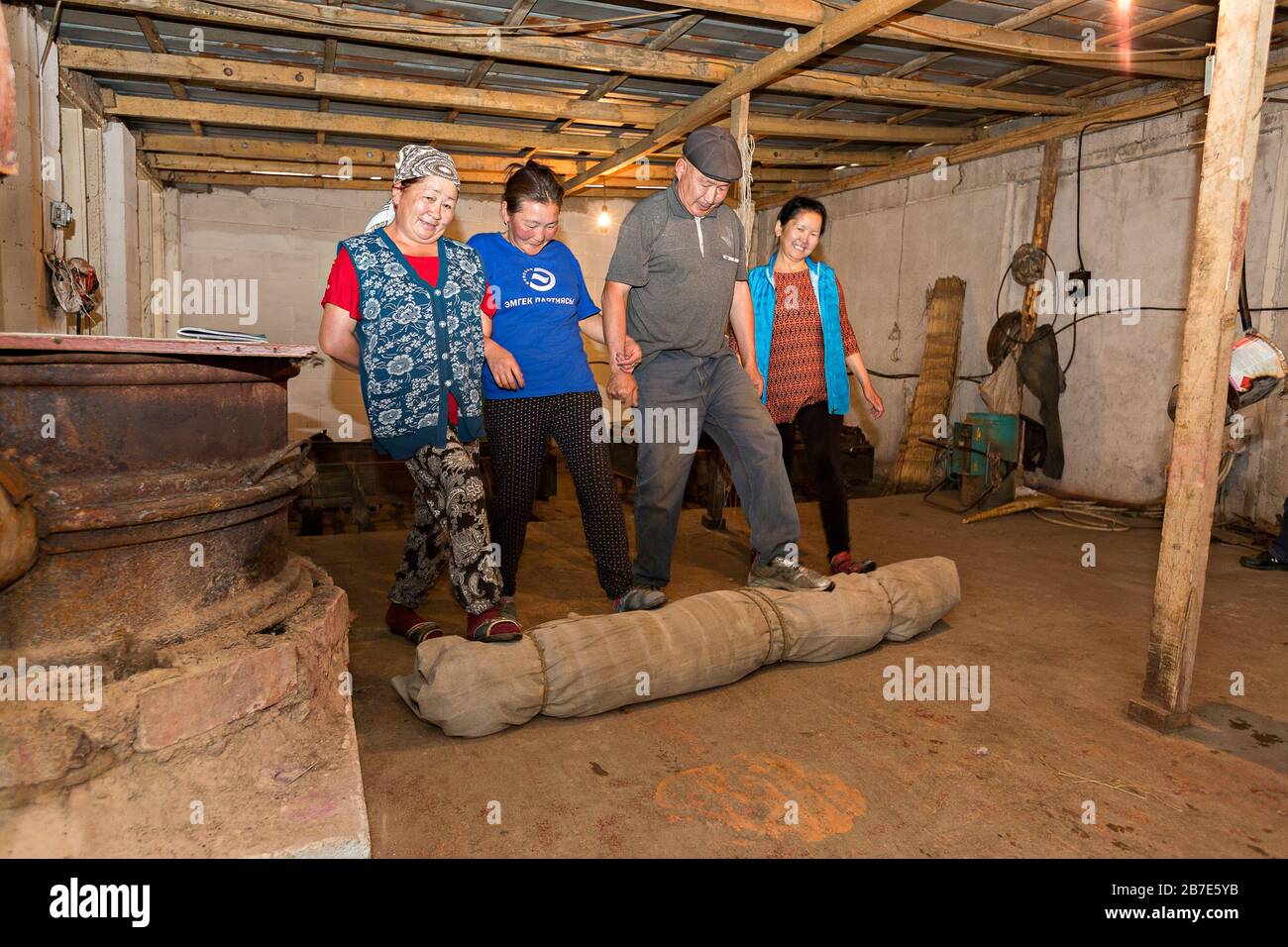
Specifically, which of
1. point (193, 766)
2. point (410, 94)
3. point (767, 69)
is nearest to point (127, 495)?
point (193, 766)

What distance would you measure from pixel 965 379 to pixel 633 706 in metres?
6.65

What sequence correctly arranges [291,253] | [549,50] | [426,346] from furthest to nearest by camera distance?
[291,253]
[549,50]
[426,346]

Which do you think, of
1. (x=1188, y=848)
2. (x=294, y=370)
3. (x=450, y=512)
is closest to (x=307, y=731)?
(x=450, y=512)

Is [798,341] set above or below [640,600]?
above

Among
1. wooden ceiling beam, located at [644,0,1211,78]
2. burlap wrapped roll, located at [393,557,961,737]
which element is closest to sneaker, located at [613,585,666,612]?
burlap wrapped roll, located at [393,557,961,737]

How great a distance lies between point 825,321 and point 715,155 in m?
1.21

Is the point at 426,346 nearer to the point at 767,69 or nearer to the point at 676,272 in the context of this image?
the point at 676,272

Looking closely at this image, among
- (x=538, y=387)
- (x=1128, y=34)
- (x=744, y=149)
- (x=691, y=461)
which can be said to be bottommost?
(x=691, y=461)

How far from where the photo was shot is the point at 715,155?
3.31 metres

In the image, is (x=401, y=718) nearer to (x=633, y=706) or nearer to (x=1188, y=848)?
(x=633, y=706)

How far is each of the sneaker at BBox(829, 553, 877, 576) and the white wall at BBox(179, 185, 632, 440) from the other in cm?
762

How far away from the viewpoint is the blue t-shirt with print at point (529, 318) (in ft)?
10.8

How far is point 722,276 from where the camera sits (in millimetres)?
3588

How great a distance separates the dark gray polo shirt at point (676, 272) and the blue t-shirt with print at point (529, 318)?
0.97 ft
